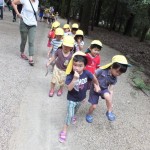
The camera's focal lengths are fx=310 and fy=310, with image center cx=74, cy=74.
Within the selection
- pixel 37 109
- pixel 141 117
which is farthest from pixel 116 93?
pixel 37 109

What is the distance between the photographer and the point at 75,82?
4633 millimetres

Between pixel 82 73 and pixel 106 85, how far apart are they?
2.46ft

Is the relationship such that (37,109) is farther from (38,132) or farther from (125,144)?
(125,144)

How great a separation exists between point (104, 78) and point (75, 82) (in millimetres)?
936

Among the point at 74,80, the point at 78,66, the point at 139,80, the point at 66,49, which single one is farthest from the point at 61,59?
the point at 139,80

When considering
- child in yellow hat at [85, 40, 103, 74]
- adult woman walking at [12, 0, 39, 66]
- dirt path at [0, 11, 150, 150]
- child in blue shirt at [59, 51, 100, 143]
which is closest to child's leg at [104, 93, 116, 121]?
dirt path at [0, 11, 150, 150]

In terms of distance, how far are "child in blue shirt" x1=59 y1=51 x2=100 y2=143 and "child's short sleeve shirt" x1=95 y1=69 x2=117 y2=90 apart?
0.30 metres

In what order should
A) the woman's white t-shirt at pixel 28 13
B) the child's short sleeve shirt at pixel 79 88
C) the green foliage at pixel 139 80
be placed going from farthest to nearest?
the green foliage at pixel 139 80 → the woman's white t-shirt at pixel 28 13 → the child's short sleeve shirt at pixel 79 88

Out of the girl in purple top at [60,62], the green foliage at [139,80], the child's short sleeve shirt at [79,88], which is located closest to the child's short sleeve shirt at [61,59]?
the girl in purple top at [60,62]

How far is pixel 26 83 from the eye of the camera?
691 cm

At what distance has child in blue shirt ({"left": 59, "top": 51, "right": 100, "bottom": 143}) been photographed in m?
4.62

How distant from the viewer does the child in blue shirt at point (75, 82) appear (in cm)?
462

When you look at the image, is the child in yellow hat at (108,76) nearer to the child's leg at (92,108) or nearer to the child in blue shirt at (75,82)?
the child's leg at (92,108)

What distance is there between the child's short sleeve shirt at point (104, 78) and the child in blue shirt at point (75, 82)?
0.99 feet
